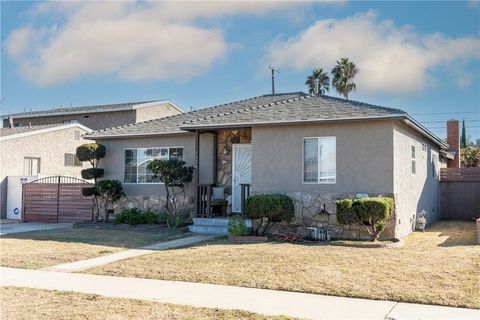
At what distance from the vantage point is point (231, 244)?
11.8 metres

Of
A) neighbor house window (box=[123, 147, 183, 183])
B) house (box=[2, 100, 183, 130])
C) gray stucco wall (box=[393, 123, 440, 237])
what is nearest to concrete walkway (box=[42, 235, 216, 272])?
neighbor house window (box=[123, 147, 183, 183])

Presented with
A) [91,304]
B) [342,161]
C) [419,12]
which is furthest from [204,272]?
[419,12]

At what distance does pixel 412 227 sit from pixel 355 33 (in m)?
6.42

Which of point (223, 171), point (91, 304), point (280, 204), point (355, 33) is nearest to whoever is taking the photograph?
point (91, 304)

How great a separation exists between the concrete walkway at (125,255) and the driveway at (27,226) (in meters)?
6.19

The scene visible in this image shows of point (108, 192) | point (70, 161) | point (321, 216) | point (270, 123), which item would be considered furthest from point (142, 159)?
point (70, 161)

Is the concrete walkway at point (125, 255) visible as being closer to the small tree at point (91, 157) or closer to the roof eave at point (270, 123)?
the roof eave at point (270, 123)

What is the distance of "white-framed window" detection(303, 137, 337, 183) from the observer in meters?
13.3

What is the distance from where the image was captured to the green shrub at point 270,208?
12.8m

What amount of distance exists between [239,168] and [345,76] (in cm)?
2589

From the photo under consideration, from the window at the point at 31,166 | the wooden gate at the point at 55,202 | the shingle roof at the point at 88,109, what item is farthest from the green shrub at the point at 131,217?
the shingle roof at the point at 88,109

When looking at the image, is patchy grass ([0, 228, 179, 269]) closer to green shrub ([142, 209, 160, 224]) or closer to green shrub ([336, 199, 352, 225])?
green shrub ([142, 209, 160, 224])

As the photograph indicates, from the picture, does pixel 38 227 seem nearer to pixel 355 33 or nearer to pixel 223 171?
pixel 223 171

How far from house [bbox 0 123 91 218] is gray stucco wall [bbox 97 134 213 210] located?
14.4ft
